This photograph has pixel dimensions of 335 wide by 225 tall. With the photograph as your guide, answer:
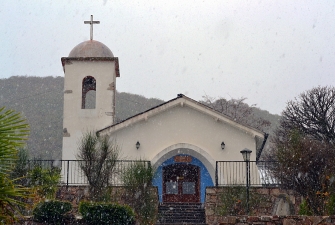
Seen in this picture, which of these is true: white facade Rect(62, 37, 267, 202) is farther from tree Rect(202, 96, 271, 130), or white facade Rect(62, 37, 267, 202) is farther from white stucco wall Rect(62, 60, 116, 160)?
tree Rect(202, 96, 271, 130)

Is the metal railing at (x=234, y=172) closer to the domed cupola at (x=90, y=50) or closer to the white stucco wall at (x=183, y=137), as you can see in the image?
the white stucco wall at (x=183, y=137)

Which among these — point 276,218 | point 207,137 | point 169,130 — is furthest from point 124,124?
point 276,218

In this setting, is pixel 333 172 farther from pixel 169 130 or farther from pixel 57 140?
pixel 57 140

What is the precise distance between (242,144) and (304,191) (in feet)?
16.1

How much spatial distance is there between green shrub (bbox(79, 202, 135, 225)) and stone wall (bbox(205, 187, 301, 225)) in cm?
417

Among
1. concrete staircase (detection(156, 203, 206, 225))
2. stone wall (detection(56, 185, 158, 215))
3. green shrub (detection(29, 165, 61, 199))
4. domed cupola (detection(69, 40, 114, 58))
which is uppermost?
domed cupola (detection(69, 40, 114, 58))

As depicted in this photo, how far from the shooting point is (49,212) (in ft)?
40.7

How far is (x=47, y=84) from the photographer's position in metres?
65.9

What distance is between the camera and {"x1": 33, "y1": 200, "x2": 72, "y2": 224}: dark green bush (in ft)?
40.5

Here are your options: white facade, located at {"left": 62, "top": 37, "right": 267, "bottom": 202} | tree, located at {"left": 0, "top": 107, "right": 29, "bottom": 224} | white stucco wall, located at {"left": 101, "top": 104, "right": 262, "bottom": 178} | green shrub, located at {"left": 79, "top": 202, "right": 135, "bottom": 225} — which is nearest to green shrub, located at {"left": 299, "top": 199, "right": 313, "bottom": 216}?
green shrub, located at {"left": 79, "top": 202, "right": 135, "bottom": 225}

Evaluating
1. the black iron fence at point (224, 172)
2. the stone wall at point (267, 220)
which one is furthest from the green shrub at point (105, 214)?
the black iron fence at point (224, 172)

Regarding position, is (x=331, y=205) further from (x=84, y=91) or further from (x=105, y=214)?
(x=84, y=91)

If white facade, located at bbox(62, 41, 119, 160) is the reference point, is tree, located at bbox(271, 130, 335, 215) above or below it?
below

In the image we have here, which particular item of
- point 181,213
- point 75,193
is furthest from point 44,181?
point 181,213
